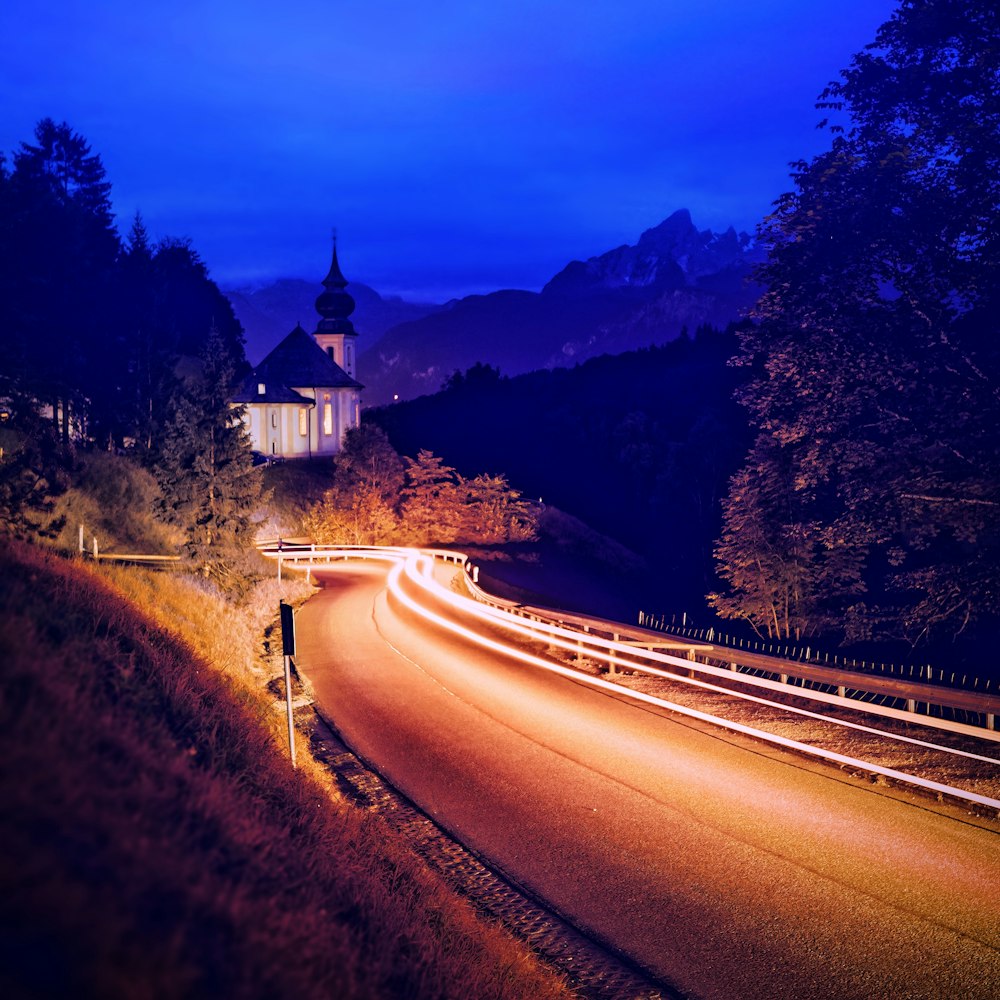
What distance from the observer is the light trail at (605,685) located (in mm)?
9242

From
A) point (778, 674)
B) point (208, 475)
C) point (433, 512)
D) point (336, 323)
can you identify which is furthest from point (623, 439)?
point (778, 674)

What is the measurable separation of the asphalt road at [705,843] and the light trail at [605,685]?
9.7 inches

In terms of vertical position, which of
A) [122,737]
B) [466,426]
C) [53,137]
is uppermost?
[53,137]

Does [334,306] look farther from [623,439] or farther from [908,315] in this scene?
[908,315]

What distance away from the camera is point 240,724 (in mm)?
7812

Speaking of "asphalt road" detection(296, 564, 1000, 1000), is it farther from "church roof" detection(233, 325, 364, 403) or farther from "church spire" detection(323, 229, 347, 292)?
"church spire" detection(323, 229, 347, 292)

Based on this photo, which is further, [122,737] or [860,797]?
[860,797]

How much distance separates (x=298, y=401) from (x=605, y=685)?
2310 inches

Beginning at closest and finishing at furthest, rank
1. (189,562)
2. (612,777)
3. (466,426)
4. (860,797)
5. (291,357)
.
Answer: (860,797) → (612,777) → (189,562) → (291,357) → (466,426)

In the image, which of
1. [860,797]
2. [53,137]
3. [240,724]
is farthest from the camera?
[53,137]

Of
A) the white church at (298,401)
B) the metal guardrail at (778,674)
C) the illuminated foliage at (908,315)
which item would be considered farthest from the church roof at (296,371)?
the illuminated foliage at (908,315)

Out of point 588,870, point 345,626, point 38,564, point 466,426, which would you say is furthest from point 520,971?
point 466,426

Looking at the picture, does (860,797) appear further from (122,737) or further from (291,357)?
(291,357)

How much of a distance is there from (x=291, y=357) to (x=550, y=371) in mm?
58093
